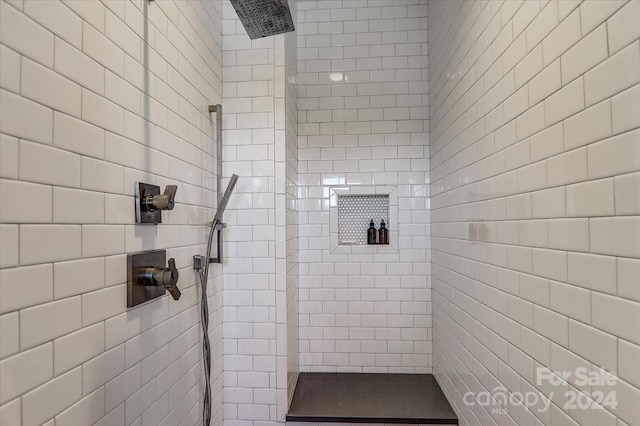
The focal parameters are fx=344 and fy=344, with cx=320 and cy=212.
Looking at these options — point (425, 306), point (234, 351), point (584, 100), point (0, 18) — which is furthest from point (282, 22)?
point (425, 306)

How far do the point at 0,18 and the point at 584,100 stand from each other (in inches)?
43.2

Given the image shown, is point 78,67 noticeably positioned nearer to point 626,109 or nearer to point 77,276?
point 77,276

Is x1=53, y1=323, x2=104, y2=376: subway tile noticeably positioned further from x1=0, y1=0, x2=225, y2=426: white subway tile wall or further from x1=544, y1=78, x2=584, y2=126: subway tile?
x1=544, y1=78, x2=584, y2=126: subway tile

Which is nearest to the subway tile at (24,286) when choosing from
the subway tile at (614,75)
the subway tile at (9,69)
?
the subway tile at (9,69)

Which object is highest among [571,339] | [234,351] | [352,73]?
[352,73]

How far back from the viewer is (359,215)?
85.7 inches

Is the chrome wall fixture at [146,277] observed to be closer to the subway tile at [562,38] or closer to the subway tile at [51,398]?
the subway tile at [51,398]

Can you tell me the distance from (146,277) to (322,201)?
129cm

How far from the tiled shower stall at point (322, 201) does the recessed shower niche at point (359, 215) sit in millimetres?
19

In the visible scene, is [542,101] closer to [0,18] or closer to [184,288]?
[0,18]

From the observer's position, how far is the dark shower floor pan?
5.37 ft

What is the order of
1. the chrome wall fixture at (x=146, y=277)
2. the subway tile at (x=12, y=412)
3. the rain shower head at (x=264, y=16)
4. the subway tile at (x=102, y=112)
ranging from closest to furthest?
the subway tile at (x=12, y=412), the subway tile at (x=102, y=112), the chrome wall fixture at (x=146, y=277), the rain shower head at (x=264, y=16)

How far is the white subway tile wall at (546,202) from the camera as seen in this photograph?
0.63m

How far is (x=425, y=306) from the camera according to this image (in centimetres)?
206
